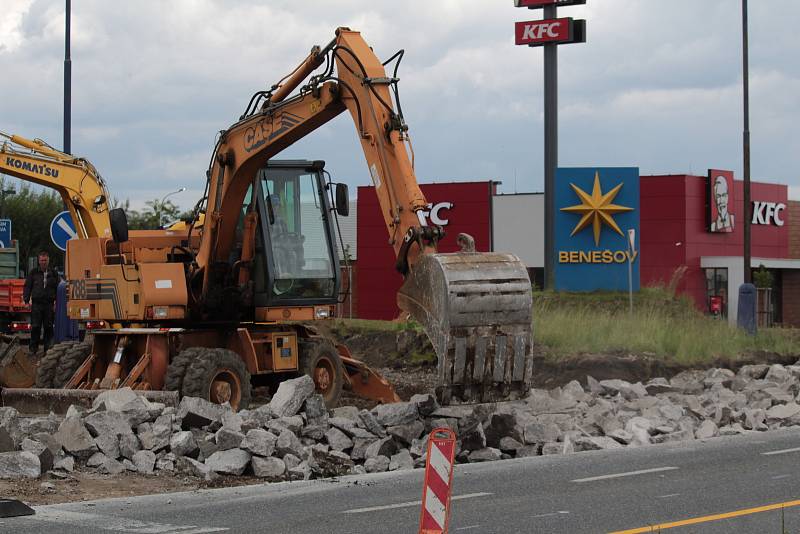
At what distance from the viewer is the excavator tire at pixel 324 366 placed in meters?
19.1

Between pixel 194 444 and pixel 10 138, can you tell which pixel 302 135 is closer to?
pixel 194 444

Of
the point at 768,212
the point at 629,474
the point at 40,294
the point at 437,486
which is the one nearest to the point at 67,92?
the point at 40,294

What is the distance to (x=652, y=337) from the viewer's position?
27250 millimetres

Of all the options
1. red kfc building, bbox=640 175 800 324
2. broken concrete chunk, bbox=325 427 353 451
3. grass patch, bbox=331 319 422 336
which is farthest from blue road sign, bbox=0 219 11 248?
red kfc building, bbox=640 175 800 324

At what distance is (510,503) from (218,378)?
23.7 ft

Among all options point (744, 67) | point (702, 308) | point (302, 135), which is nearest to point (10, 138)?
point (302, 135)

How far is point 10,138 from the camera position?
22.3 meters

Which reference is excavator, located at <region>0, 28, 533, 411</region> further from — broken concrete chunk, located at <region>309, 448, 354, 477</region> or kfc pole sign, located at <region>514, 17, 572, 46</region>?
kfc pole sign, located at <region>514, 17, 572, 46</region>

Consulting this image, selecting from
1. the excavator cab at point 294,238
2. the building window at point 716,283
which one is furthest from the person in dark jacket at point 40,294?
the building window at point 716,283

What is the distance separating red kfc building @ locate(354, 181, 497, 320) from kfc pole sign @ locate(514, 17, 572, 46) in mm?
11105

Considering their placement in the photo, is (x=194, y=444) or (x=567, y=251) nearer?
(x=194, y=444)

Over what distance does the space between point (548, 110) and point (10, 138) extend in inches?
915

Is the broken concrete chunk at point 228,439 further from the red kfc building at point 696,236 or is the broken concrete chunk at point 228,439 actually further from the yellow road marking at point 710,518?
the red kfc building at point 696,236

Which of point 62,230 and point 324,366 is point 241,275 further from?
point 62,230
